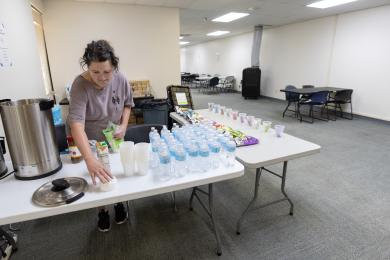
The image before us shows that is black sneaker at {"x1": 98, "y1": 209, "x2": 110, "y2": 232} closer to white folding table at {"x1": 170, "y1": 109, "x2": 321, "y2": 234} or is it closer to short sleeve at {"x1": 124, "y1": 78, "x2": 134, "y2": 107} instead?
short sleeve at {"x1": 124, "y1": 78, "x2": 134, "y2": 107}

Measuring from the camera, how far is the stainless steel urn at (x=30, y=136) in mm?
1074

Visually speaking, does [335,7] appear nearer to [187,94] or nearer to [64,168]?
[187,94]

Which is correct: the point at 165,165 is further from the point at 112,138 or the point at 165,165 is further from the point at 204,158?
the point at 112,138

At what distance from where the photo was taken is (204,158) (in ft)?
4.25

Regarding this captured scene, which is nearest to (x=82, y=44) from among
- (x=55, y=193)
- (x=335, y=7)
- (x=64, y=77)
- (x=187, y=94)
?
(x=64, y=77)

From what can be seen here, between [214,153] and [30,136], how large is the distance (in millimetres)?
961

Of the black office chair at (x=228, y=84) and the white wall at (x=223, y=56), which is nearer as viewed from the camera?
the white wall at (x=223, y=56)

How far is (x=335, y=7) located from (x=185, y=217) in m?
5.92

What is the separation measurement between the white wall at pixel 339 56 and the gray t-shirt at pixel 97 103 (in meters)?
6.10

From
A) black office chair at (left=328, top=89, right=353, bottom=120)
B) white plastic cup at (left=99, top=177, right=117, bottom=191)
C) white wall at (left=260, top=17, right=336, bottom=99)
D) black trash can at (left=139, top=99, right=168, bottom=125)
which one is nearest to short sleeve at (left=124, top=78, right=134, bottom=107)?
white plastic cup at (left=99, top=177, right=117, bottom=191)

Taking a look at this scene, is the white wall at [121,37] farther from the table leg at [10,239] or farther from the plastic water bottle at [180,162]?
the plastic water bottle at [180,162]

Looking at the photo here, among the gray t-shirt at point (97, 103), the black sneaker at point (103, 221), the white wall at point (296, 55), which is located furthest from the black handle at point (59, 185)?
the white wall at point (296, 55)

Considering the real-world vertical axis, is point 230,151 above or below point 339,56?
below

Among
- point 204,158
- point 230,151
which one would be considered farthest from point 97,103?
point 230,151
